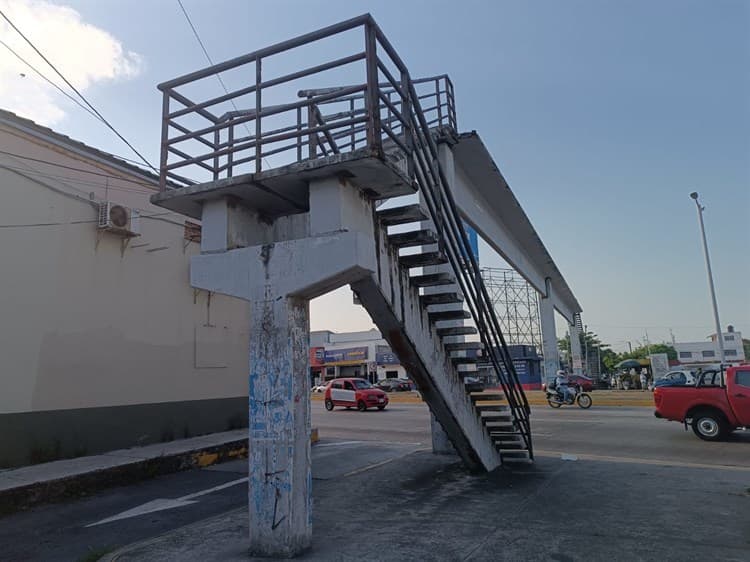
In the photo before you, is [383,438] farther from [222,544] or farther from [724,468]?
[222,544]

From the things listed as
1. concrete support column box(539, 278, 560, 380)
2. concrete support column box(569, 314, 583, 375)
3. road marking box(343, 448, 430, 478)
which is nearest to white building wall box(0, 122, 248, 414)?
road marking box(343, 448, 430, 478)

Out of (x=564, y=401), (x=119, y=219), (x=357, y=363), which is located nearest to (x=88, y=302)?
(x=119, y=219)

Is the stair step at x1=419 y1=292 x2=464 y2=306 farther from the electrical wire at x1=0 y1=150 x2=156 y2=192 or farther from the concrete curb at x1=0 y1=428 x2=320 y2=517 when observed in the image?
the electrical wire at x1=0 y1=150 x2=156 y2=192

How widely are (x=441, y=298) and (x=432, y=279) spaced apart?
0.31 metres

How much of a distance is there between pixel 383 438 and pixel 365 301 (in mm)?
9405

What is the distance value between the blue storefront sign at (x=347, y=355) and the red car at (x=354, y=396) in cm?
3393

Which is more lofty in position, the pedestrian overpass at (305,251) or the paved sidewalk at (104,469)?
the pedestrian overpass at (305,251)

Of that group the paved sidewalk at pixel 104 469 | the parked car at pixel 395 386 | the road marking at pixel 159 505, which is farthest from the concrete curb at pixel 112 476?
the parked car at pixel 395 386

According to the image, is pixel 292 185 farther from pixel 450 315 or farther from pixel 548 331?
pixel 548 331

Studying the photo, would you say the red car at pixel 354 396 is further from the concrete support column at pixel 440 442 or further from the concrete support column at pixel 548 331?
the concrete support column at pixel 440 442

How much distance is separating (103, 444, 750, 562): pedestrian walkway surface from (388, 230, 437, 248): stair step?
314 cm

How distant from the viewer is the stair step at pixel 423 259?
6.29m

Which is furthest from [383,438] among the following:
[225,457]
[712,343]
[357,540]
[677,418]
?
[712,343]

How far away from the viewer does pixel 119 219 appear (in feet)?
35.5
